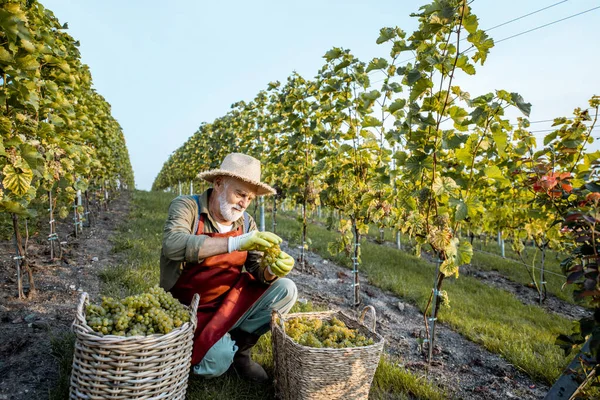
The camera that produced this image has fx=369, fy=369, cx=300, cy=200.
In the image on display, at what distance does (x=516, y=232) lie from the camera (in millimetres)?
6387

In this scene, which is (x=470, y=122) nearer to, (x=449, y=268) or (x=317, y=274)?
(x=449, y=268)

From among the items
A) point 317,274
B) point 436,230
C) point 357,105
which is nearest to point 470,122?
point 436,230

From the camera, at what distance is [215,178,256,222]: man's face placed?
8.68ft

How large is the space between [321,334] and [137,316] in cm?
115

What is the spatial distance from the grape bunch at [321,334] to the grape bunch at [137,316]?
68 centimetres

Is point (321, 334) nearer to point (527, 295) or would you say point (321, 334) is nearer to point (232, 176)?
point (232, 176)

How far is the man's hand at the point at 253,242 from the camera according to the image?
2.31 metres

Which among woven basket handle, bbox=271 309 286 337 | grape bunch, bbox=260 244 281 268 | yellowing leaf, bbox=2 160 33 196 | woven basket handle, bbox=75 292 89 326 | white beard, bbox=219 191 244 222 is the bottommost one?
woven basket handle, bbox=271 309 286 337

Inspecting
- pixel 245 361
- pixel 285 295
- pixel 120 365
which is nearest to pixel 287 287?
pixel 285 295

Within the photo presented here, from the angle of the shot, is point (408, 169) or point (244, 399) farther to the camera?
point (408, 169)

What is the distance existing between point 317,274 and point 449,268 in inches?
127

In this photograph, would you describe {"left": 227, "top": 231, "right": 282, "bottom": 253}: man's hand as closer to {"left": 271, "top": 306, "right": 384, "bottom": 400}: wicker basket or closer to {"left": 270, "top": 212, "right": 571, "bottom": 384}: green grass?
{"left": 271, "top": 306, "right": 384, "bottom": 400}: wicker basket

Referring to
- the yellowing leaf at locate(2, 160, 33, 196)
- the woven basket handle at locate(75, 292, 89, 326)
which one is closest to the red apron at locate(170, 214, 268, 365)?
the woven basket handle at locate(75, 292, 89, 326)

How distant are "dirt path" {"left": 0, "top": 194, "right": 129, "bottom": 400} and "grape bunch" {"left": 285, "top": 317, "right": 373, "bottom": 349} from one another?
5.00 ft
